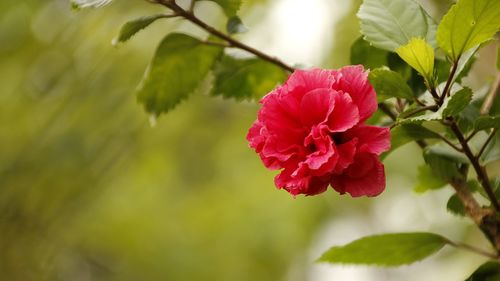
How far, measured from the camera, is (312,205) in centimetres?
287

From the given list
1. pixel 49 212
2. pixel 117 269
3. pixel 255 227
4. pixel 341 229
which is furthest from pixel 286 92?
pixel 341 229

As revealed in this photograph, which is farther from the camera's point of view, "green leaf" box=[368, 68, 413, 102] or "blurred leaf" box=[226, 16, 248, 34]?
"blurred leaf" box=[226, 16, 248, 34]

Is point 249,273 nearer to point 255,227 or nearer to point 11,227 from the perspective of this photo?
point 255,227

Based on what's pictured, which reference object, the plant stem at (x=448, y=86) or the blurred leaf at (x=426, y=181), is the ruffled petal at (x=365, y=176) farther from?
the blurred leaf at (x=426, y=181)

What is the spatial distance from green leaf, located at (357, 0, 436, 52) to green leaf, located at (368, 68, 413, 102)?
0.05 meters

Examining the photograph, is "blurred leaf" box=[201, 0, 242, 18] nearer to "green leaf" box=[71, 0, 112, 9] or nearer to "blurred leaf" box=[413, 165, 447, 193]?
"green leaf" box=[71, 0, 112, 9]

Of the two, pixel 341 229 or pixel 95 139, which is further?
pixel 341 229

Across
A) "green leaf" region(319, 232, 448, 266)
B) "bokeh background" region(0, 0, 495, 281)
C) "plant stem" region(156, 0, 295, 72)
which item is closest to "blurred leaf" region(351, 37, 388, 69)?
"plant stem" region(156, 0, 295, 72)

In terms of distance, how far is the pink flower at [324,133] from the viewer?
1.70ft

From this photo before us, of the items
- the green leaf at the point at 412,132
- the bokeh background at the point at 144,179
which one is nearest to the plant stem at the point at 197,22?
the green leaf at the point at 412,132

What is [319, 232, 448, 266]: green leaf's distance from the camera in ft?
2.47

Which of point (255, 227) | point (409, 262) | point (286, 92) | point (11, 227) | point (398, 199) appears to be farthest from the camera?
point (398, 199)

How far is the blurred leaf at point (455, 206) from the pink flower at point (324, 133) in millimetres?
225

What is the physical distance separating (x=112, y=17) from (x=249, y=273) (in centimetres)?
121
